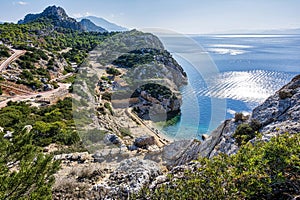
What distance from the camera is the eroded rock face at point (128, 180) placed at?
4.88m

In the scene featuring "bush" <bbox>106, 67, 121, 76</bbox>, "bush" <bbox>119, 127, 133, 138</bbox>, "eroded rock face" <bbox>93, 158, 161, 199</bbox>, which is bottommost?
"bush" <bbox>119, 127, 133, 138</bbox>

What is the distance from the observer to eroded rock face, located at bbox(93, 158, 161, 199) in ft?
16.0

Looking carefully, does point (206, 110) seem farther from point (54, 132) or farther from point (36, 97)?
point (36, 97)

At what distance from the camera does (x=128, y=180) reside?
539 centimetres

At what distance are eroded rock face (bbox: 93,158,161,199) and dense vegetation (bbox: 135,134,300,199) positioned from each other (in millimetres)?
1600

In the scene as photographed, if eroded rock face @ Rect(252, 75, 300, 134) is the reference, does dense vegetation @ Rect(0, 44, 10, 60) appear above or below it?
above

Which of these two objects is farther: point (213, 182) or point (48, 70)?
point (48, 70)

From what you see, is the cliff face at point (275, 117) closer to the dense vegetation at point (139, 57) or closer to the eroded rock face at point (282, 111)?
the eroded rock face at point (282, 111)

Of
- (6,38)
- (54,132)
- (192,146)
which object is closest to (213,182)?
(192,146)

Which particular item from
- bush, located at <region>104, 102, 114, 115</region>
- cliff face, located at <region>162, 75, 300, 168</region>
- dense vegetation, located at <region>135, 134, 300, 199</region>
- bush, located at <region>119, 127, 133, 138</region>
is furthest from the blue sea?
dense vegetation, located at <region>135, 134, 300, 199</region>

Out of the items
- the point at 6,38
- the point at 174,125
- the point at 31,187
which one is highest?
the point at 6,38

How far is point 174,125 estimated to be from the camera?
20.1 meters

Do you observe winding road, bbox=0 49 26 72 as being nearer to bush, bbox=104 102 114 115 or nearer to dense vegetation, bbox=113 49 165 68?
bush, bbox=104 102 114 115

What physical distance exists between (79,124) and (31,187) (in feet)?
31.8
